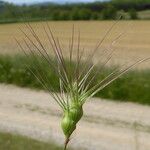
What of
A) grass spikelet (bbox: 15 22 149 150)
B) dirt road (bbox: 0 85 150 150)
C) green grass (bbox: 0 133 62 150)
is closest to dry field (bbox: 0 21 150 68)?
dirt road (bbox: 0 85 150 150)

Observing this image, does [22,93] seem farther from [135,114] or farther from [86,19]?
[86,19]

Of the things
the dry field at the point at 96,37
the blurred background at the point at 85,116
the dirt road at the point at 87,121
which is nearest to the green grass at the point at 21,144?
the blurred background at the point at 85,116

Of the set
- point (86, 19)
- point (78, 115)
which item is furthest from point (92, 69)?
point (86, 19)

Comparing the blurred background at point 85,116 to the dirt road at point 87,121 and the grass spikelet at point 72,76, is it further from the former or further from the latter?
the grass spikelet at point 72,76

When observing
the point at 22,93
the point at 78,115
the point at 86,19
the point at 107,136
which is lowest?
the point at 86,19

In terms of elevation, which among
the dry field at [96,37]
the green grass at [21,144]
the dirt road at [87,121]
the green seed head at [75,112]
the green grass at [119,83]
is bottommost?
the dry field at [96,37]

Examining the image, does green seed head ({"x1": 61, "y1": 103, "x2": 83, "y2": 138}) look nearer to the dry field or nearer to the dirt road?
the dirt road
